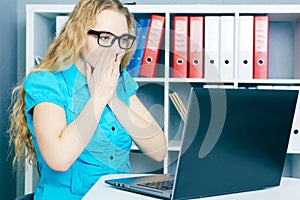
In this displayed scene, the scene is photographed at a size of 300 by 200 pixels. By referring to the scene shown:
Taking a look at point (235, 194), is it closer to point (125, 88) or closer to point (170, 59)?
point (125, 88)

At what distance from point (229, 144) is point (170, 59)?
1382mm

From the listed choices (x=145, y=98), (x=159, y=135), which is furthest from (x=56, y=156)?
(x=145, y=98)

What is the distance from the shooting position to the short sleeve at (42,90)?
1441 mm

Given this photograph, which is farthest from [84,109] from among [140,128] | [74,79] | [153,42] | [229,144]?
[153,42]

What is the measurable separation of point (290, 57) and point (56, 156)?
5.53 feet

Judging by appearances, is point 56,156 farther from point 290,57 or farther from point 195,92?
point 290,57

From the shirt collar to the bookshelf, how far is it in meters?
0.78

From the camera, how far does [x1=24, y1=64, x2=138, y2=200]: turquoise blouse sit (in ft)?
4.84

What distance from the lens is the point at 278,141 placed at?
1.18 meters

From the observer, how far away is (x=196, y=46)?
7.64ft

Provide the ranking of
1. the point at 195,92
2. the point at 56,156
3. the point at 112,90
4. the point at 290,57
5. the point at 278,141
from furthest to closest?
the point at 290,57 < the point at 112,90 < the point at 56,156 < the point at 278,141 < the point at 195,92

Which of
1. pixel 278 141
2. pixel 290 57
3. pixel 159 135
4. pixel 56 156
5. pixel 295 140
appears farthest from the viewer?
pixel 290 57

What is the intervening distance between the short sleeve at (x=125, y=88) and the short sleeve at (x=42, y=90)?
25 centimetres

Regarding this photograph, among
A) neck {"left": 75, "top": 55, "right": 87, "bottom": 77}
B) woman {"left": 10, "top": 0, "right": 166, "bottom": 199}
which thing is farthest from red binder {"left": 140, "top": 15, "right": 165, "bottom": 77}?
neck {"left": 75, "top": 55, "right": 87, "bottom": 77}
